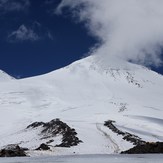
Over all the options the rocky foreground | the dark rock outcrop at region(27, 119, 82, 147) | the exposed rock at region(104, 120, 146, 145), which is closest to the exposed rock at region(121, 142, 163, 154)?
the rocky foreground

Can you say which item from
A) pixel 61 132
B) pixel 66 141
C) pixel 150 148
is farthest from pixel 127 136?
pixel 150 148

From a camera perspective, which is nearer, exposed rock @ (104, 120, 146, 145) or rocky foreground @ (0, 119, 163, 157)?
rocky foreground @ (0, 119, 163, 157)

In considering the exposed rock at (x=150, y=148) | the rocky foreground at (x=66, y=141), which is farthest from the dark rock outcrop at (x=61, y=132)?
the exposed rock at (x=150, y=148)

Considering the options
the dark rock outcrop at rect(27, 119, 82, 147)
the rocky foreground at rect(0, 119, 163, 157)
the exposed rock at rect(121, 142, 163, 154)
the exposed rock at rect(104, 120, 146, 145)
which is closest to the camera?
the rocky foreground at rect(0, 119, 163, 157)

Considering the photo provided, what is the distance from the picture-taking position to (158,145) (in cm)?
7044

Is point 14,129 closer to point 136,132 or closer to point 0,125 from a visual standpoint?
point 0,125

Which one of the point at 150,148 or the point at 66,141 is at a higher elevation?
the point at 66,141

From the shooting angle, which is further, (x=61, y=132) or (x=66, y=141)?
(x=61, y=132)

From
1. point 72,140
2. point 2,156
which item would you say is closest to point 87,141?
point 72,140

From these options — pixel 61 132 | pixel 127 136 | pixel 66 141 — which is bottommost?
pixel 66 141

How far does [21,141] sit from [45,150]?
51725 mm

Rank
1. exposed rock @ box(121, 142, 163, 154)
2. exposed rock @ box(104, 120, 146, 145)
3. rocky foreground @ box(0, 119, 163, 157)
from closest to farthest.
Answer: rocky foreground @ box(0, 119, 163, 157) < exposed rock @ box(121, 142, 163, 154) < exposed rock @ box(104, 120, 146, 145)

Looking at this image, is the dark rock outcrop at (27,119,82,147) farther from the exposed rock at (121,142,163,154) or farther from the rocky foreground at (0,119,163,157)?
the exposed rock at (121,142,163,154)

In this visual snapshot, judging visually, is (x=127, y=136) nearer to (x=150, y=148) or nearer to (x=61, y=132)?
(x=61, y=132)
